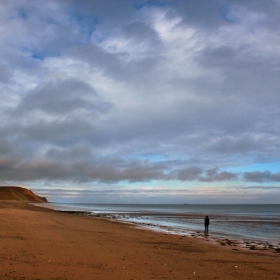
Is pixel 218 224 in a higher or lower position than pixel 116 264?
lower

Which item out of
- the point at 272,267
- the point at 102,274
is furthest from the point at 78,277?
the point at 272,267

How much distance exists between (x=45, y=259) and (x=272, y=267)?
33.6ft

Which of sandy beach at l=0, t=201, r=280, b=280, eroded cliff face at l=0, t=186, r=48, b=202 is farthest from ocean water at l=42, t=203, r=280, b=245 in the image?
eroded cliff face at l=0, t=186, r=48, b=202

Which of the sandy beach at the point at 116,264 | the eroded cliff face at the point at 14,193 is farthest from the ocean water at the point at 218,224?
the eroded cliff face at the point at 14,193

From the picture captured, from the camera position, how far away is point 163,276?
33.5ft

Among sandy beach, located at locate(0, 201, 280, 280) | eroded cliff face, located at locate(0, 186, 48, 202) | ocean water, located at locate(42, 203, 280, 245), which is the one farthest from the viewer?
eroded cliff face, located at locate(0, 186, 48, 202)

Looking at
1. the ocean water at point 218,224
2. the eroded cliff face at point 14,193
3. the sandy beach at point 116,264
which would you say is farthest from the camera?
the eroded cliff face at point 14,193

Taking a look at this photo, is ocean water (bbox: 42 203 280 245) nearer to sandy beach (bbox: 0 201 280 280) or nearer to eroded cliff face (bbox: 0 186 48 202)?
sandy beach (bbox: 0 201 280 280)

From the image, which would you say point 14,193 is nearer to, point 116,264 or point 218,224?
point 218,224

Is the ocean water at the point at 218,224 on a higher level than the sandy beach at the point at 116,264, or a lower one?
lower

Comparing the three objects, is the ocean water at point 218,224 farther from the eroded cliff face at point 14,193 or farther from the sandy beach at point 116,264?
the eroded cliff face at point 14,193

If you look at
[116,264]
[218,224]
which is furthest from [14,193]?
[116,264]

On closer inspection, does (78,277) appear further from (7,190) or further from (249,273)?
(7,190)

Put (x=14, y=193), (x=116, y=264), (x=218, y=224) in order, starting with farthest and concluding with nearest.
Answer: (x=14, y=193) < (x=218, y=224) < (x=116, y=264)
